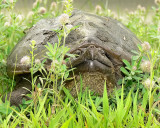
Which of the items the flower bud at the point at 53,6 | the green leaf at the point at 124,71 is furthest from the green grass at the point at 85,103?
the flower bud at the point at 53,6

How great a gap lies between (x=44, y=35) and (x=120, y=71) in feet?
2.17

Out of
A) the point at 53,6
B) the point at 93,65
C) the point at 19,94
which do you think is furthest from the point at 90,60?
the point at 53,6

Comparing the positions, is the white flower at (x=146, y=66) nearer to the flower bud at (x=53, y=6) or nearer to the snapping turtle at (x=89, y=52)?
the snapping turtle at (x=89, y=52)

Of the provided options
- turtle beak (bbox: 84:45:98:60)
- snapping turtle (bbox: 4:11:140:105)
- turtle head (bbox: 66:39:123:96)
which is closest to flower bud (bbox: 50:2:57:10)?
snapping turtle (bbox: 4:11:140:105)

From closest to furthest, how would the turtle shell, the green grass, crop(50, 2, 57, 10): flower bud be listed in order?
the green grass, the turtle shell, crop(50, 2, 57, 10): flower bud

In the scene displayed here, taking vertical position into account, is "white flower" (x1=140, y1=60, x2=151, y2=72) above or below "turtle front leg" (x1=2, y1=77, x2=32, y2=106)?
above

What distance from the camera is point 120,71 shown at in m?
2.24

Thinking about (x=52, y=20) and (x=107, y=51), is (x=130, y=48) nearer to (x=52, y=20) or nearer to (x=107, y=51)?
(x=107, y=51)

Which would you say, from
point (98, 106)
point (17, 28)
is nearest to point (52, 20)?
point (17, 28)

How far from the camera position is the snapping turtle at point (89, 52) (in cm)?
202

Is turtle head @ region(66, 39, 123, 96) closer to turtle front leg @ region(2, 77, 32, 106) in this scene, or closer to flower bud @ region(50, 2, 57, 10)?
turtle front leg @ region(2, 77, 32, 106)

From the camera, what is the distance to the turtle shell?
6.98 ft

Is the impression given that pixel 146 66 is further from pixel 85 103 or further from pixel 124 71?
pixel 85 103

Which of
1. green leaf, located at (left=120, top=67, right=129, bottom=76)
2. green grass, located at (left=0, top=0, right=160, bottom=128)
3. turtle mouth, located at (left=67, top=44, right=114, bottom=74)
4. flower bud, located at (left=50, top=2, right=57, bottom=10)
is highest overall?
flower bud, located at (left=50, top=2, right=57, bottom=10)
